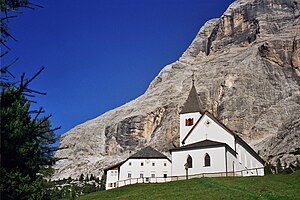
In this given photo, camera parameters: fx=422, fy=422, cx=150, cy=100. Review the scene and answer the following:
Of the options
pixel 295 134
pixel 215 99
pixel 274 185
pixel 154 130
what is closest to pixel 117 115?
pixel 154 130

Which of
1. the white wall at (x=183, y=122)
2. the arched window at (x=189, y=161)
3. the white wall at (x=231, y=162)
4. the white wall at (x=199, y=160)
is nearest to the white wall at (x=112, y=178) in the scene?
the white wall at (x=183, y=122)

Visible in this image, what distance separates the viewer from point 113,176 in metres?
66.1

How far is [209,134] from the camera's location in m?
57.6

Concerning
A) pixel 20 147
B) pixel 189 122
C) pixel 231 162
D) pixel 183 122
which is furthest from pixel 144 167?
pixel 20 147

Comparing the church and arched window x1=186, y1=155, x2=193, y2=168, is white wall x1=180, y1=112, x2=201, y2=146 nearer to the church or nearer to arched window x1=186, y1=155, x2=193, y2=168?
Result: the church

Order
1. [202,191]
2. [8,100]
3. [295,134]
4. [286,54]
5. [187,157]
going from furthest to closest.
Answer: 1. [286,54]
2. [295,134]
3. [187,157]
4. [202,191]
5. [8,100]

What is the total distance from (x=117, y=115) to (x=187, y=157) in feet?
449

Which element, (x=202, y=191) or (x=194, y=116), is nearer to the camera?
(x=202, y=191)

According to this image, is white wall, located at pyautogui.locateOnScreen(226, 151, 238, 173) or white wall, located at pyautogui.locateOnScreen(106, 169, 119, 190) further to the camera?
white wall, located at pyautogui.locateOnScreen(106, 169, 119, 190)

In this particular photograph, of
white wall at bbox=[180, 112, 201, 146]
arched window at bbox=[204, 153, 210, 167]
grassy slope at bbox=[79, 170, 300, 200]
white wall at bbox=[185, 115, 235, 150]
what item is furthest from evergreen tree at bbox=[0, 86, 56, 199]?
white wall at bbox=[180, 112, 201, 146]

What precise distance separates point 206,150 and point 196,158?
156 cm

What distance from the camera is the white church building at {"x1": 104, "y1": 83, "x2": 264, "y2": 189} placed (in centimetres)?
5084

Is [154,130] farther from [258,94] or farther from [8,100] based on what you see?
[8,100]

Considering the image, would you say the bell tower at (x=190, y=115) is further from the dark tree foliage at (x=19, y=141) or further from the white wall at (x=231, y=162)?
the dark tree foliage at (x=19, y=141)
